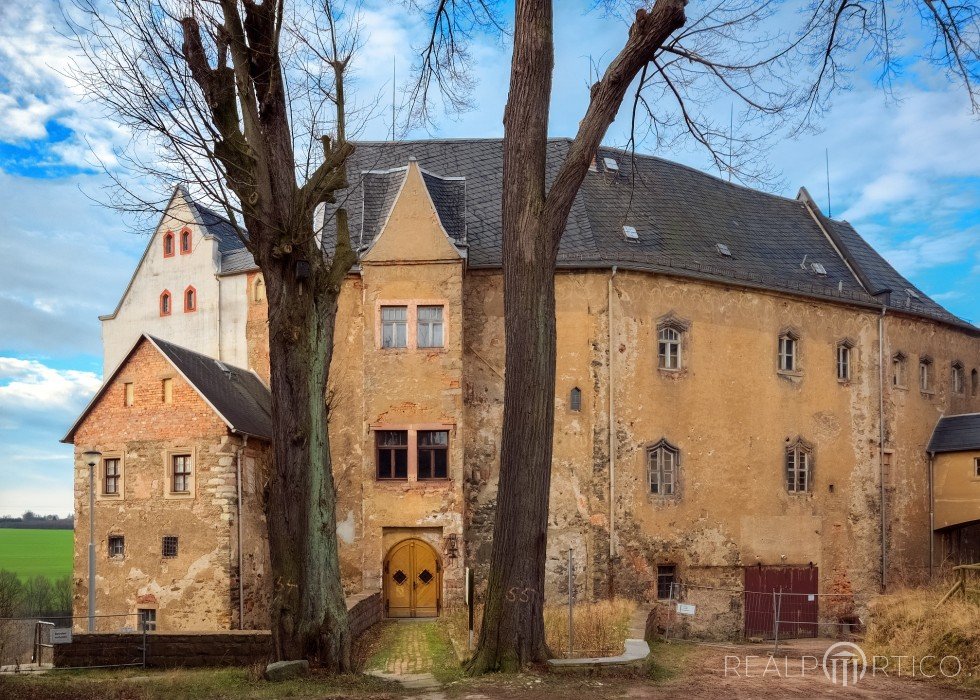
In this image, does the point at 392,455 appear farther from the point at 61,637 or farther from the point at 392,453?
the point at 61,637

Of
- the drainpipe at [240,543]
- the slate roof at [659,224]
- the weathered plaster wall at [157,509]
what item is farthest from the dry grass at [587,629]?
the slate roof at [659,224]

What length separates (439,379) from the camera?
77.0 feet

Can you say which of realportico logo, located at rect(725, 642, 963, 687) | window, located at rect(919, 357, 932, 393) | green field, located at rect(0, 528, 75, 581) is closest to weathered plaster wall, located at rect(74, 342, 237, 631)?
realportico logo, located at rect(725, 642, 963, 687)

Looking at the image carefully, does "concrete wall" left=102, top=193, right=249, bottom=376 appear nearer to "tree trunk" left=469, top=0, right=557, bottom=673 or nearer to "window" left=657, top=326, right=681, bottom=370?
"window" left=657, top=326, right=681, bottom=370

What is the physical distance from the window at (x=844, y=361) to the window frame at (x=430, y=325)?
1150 cm

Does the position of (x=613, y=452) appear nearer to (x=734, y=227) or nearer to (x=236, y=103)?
(x=734, y=227)

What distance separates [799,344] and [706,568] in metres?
6.72

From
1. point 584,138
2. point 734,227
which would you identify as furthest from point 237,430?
point 734,227

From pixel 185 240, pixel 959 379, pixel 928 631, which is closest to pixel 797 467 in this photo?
pixel 959 379

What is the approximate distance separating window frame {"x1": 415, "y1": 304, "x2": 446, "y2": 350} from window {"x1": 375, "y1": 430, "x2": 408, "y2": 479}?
204 centimetres

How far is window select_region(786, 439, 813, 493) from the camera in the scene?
2655cm

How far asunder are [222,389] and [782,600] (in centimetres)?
1489

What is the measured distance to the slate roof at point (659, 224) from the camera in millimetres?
25062

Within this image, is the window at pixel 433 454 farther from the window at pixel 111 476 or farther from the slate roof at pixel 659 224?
the window at pixel 111 476
